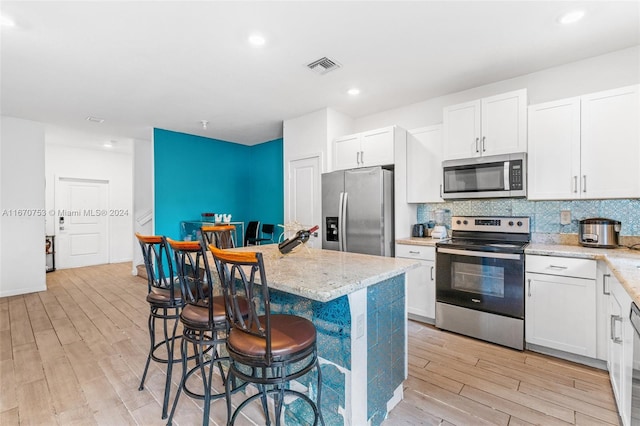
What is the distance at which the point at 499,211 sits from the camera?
10.8 ft

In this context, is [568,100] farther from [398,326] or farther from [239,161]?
[239,161]

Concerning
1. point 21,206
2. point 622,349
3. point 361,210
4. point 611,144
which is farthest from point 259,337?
point 21,206

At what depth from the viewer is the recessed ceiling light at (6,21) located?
216 centimetres

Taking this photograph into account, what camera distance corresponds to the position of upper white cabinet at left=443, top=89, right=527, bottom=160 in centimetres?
288

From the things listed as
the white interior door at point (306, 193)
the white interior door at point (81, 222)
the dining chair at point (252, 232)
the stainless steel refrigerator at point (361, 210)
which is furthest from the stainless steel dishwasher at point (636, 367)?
the white interior door at point (81, 222)

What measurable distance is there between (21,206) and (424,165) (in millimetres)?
5956

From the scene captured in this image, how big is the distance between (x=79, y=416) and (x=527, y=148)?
4.10 m

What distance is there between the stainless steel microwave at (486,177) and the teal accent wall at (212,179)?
323 centimetres

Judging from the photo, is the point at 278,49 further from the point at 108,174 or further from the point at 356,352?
the point at 108,174

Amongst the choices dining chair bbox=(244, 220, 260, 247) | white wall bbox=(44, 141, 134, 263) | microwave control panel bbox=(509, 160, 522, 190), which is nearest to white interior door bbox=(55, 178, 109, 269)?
white wall bbox=(44, 141, 134, 263)

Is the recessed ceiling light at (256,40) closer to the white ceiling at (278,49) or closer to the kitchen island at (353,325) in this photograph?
the white ceiling at (278,49)

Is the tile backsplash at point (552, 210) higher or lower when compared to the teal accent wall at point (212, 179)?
lower

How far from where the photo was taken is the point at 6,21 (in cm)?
220

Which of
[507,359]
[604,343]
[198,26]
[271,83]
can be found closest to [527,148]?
[604,343]
